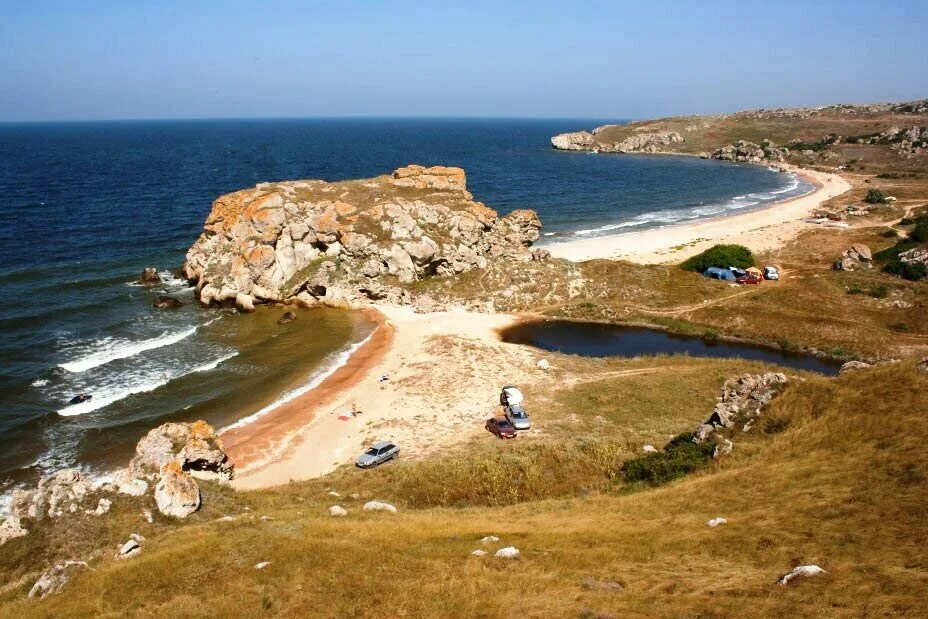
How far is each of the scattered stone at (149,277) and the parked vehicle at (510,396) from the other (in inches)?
2252

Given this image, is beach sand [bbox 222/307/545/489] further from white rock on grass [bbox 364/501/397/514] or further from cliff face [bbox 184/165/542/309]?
cliff face [bbox 184/165/542/309]

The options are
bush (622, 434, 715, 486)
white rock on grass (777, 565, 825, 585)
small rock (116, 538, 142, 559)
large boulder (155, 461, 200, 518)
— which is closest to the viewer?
white rock on grass (777, 565, 825, 585)

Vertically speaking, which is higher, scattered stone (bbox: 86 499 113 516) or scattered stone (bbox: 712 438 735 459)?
scattered stone (bbox: 712 438 735 459)

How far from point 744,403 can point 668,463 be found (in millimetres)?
8436

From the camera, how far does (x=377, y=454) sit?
120 ft

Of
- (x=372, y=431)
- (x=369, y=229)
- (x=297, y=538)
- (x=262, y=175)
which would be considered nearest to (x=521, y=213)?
(x=369, y=229)

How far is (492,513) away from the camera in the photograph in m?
27.5

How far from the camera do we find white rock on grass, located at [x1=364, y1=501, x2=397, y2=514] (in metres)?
27.8

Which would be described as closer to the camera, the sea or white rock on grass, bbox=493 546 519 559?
white rock on grass, bbox=493 546 519 559

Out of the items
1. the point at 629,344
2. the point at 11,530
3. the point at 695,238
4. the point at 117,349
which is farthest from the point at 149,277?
the point at 695,238

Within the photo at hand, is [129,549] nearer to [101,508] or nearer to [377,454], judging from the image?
[101,508]

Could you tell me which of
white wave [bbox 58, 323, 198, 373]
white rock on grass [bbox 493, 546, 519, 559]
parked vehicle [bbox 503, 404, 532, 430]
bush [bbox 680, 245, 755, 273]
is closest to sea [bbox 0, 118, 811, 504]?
white wave [bbox 58, 323, 198, 373]

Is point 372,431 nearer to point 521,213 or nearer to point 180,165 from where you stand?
point 521,213

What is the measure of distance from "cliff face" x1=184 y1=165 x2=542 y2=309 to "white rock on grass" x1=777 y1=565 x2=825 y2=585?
58120mm
